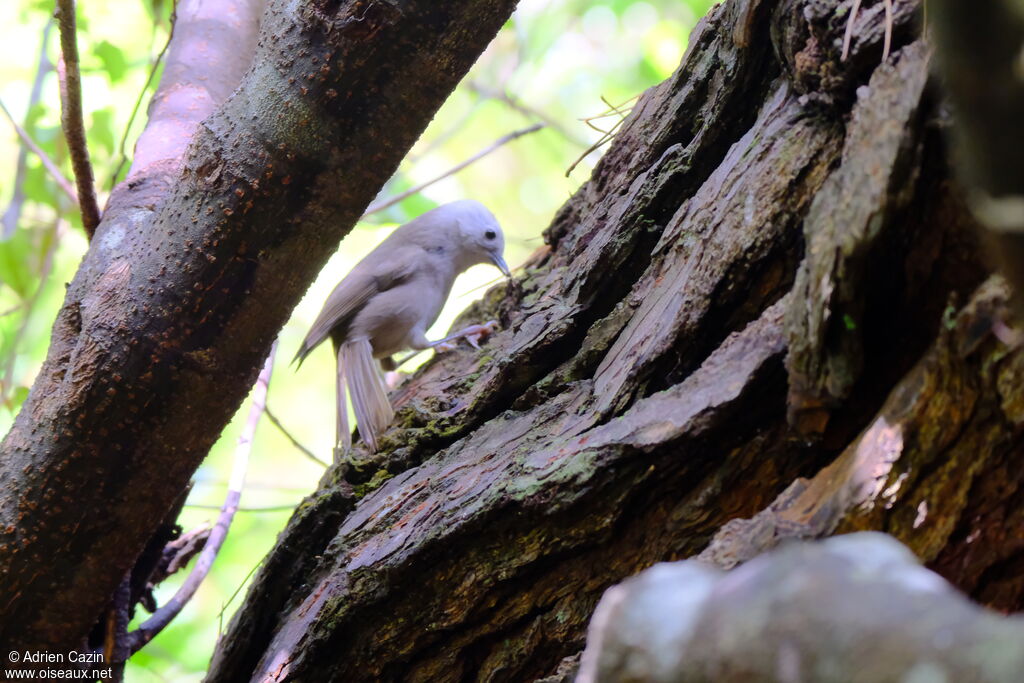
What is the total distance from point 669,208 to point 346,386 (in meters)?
2.15

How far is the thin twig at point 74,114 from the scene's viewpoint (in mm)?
2516

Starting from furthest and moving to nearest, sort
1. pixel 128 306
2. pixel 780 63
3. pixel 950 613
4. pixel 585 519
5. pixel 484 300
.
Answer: pixel 484 300
pixel 128 306
pixel 780 63
pixel 585 519
pixel 950 613

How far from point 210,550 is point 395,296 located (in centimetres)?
169

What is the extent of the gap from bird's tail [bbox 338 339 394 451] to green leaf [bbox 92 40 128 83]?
169cm

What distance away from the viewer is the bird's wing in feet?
14.4

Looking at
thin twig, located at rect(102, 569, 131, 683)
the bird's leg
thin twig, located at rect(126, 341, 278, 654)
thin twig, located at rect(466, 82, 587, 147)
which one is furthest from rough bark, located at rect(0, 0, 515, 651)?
thin twig, located at rect(466, 82, 587, 147)

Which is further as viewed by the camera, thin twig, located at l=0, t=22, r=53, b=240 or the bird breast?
the bird breast

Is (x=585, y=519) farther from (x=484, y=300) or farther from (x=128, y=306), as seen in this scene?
(x=484, y=300)

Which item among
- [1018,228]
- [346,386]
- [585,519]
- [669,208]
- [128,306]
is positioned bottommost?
[1018,228]

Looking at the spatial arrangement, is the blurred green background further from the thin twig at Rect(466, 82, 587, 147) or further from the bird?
the bird

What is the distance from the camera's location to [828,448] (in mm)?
1598

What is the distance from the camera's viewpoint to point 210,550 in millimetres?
3203

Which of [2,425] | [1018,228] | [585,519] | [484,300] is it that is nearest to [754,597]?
[1018,228]

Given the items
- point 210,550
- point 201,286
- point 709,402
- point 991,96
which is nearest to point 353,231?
point 210,550
